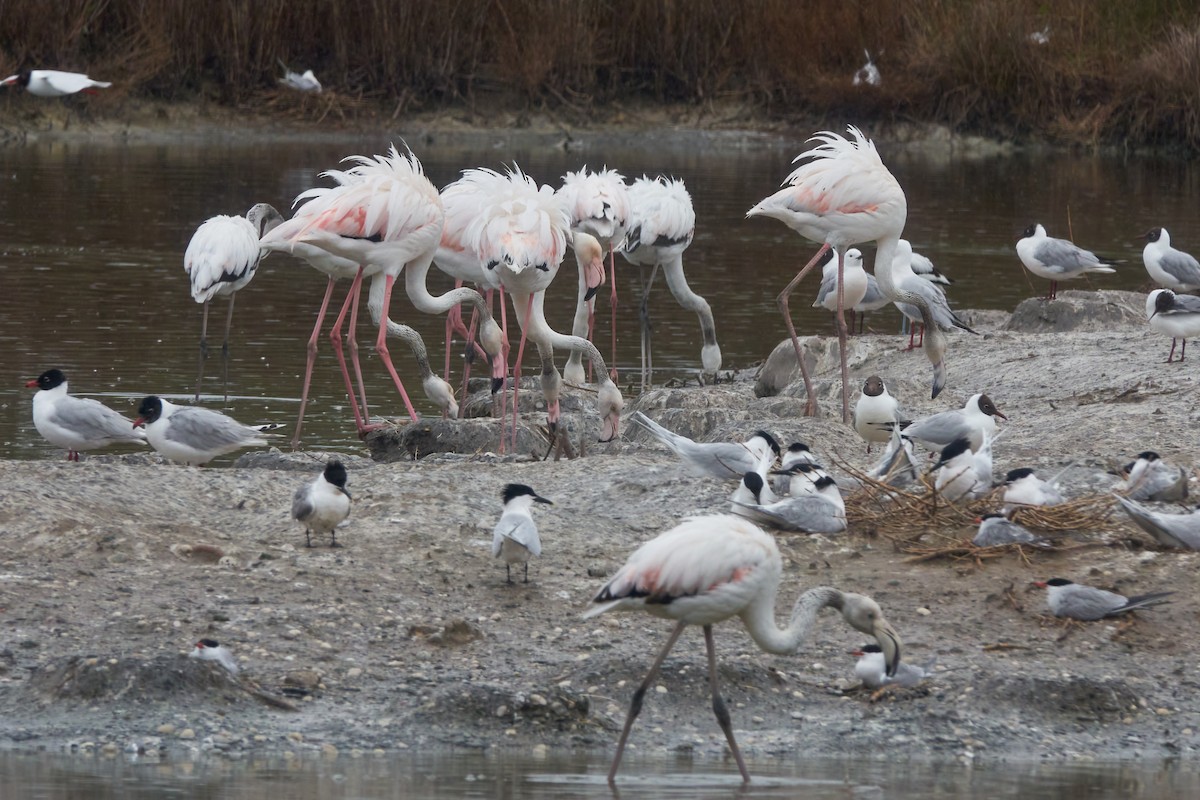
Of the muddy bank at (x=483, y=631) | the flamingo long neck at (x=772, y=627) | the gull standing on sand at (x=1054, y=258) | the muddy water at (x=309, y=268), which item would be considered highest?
the flamingo long neck at (x=772, y=627)

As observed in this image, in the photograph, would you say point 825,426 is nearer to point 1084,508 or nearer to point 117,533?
point 1084,508

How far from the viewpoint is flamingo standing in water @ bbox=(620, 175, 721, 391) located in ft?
43.5

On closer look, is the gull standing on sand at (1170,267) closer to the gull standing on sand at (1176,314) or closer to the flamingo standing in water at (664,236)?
the gull standing on sand at (1176,314)

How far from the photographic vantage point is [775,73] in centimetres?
3381

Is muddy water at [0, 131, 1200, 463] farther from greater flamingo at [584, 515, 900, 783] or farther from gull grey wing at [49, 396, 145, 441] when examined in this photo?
greater flamingo at [584, 515, 900, 783]

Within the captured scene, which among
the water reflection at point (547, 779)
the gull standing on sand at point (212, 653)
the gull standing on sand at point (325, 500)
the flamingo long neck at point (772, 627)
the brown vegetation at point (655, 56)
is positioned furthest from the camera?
the brown vegetation at point (655, 56)

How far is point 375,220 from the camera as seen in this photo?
1041 centimetres

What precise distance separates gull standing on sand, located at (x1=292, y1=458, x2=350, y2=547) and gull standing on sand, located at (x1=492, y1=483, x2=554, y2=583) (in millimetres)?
632

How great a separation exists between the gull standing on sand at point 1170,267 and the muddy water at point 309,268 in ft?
9.56

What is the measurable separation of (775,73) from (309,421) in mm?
23891

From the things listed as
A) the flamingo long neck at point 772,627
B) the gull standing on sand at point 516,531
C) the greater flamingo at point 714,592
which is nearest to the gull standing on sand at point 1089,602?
the greater flamingo at point 714,592

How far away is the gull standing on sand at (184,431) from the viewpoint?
29.3ft

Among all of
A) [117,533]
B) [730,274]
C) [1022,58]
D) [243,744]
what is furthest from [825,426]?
[1022,58]

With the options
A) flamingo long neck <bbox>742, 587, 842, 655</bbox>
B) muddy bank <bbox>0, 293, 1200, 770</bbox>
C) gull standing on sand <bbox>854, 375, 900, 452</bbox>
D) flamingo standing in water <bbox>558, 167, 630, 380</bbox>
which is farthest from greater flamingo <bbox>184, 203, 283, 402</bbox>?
flamingo long neck <bbox>742, 587, 842, 655</bbox>
